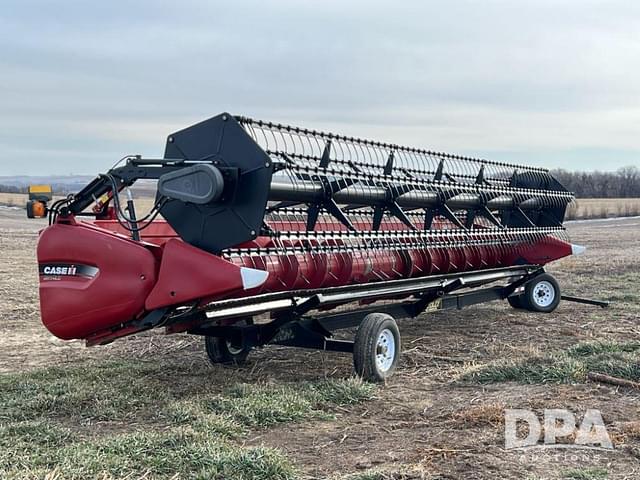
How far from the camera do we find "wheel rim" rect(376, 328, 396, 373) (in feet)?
22.0

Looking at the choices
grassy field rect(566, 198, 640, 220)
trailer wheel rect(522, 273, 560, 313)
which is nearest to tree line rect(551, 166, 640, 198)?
grassy field rect(566, 198, 640, 220)

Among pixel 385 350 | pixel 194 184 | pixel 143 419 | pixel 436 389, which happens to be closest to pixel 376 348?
pixel 385 350

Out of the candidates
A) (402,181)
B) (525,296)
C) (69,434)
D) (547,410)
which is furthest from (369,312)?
(525,296)

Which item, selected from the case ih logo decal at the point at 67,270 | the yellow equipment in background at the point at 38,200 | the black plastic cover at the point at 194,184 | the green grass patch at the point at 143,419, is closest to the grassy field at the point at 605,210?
the green grass patch at the point at 143,419

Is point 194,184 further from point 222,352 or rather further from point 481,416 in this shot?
point 481,416

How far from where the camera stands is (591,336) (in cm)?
873

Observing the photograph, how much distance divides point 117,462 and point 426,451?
6.15 ft

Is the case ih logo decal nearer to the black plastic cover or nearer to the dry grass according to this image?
the black plastic cover

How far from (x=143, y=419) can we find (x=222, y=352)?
6.03 ft

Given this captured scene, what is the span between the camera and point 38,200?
5.95 meters

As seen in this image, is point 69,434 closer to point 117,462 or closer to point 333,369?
point 117,462

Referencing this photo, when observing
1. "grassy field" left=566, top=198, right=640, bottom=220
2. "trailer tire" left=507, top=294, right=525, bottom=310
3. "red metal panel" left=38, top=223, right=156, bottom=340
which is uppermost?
"grassy field" left=566, top=198, right=640, bottom=220

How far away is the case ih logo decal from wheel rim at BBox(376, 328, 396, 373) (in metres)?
2.63

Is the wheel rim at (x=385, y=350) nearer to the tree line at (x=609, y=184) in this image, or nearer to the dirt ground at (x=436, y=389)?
the dirt ground at (x=436, y=389)
